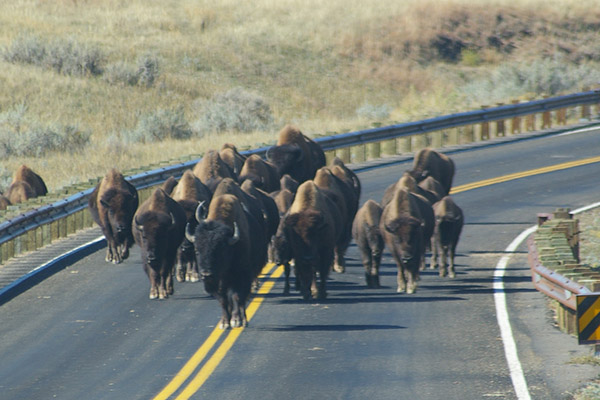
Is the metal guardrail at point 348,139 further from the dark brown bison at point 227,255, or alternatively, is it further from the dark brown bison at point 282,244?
the dark brown bison at point 227,255

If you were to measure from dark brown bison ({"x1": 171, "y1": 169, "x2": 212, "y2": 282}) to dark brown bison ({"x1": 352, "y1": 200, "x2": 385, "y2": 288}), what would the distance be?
90.8 inches

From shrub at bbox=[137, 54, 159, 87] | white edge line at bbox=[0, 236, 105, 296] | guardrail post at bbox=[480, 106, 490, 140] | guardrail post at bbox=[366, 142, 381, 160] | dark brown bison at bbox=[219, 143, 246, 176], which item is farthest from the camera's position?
shrub at bbox=[137, 54, 159, 87]

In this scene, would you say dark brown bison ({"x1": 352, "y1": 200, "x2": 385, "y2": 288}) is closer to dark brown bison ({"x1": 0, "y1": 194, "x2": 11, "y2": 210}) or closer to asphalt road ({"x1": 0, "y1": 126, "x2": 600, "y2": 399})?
asphalt road ({"x1": 0, "y1": 126, "x2": 600, "y2": 399})

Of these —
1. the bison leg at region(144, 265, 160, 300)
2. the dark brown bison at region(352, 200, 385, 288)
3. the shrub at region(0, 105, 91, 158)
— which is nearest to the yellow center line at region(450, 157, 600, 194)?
the dark brown bison at region(352, 200, 385, 288)

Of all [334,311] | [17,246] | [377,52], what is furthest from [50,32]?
[334,311]

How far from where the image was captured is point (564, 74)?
146 feet

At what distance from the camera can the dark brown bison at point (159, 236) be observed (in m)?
15.4

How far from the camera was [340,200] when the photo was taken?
57.6 feet

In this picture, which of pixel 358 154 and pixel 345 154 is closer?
pixel 345 154

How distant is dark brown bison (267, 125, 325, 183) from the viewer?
21.3 meters

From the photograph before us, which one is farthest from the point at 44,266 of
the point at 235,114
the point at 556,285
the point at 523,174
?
the point at 235,114

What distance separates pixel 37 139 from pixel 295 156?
67.8 feet

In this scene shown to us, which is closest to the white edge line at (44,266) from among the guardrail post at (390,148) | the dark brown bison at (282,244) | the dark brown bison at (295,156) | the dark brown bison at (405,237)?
the dark brown bison at (282,244)

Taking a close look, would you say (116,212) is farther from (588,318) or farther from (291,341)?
(588,318)
